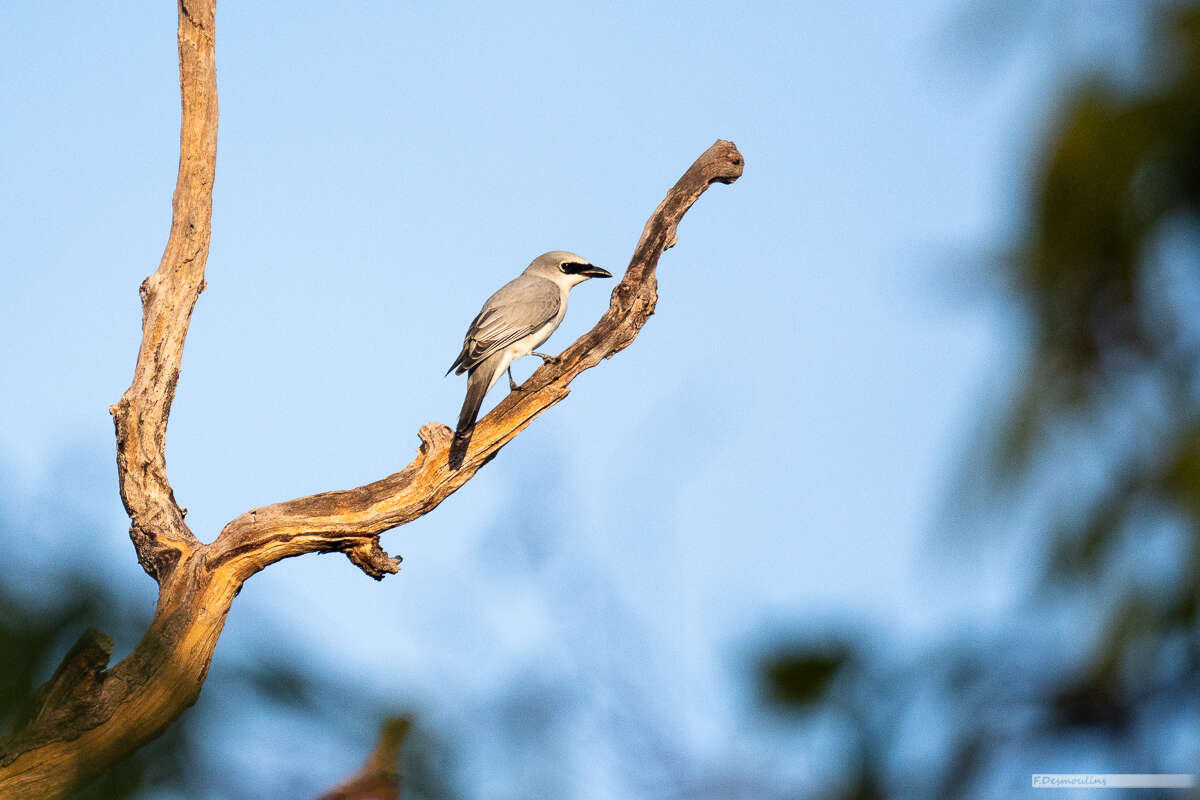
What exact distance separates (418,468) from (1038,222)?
5.46 meters

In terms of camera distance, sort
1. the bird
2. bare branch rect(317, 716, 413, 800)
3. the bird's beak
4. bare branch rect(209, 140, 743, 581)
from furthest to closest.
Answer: the bird's beak < the bird < bare branch rect(209, 140, 743, 581) < bare branch rect(317, 716, 413, 800)

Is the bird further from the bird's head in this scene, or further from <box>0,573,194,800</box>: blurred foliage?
<box>0,573,194,800</box>: blurred foliage

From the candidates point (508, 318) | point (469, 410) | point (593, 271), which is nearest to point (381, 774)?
point (469, 410)

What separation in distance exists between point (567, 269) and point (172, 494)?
4495 millimetres

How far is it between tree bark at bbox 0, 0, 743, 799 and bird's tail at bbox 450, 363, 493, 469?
5 cm

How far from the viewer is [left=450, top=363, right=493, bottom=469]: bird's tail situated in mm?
6301

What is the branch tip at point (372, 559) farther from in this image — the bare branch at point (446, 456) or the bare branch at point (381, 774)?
the bare branch at point (381, 774)

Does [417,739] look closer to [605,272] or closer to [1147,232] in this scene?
[1147,232]

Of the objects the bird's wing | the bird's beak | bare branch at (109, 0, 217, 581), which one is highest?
the bird's beak

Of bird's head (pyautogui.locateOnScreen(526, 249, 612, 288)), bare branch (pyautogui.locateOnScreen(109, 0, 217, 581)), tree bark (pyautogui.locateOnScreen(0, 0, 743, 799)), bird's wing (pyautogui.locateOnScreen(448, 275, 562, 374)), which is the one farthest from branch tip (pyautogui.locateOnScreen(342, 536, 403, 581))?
bird's head (pyautogui.locateOnScreen(526, 249, 612, 288))

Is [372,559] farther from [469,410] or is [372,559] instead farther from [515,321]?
[515,321]

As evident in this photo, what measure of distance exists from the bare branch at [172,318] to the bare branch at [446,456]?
399mm

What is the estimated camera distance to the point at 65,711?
15.0 feet

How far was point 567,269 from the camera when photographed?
371 inches
